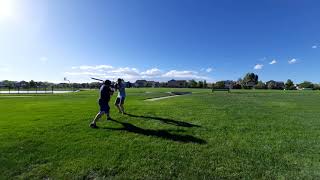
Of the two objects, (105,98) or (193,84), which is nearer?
(105,98)

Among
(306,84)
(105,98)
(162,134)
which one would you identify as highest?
(306,84)

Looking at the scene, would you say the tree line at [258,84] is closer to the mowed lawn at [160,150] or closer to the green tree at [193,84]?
the green tree at [193,84]

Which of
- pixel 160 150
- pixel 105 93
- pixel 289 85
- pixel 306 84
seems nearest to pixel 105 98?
pixel 105 93

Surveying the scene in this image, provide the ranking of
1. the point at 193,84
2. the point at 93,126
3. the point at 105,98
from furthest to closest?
the point at 193,84
the point at 105,98
the point at 93,126

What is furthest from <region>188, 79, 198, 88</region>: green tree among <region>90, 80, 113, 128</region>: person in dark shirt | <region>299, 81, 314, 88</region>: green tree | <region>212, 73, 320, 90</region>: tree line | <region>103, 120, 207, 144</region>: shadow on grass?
<region>103, 120, 207, 144</region>: shadow on grass

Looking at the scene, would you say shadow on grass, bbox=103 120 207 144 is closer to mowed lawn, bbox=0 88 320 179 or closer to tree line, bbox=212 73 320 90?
mowed lawn, bbox=0 88 320 179

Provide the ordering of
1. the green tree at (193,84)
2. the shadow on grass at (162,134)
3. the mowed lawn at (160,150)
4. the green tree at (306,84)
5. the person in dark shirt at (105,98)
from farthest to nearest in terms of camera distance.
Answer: the green tree at (306,84), the green tree at (193,84), the person in dark shirt at (105,98), the shadow on grass at (162,134), the mowed lawn at (160,150)

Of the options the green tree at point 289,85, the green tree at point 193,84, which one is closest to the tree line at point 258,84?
the green tree at point 289,85

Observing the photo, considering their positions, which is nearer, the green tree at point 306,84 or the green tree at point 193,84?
the green tree at point 193,84

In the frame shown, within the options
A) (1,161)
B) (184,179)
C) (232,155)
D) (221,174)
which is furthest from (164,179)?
(1,161)

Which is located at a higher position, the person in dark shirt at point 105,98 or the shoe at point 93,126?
the person in dark shirt at point 105,98

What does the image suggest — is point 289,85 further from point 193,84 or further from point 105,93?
point 105,93

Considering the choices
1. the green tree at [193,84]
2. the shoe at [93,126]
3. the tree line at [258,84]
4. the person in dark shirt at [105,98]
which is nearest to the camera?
the shoe at [93,126]

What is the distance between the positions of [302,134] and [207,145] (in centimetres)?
366
